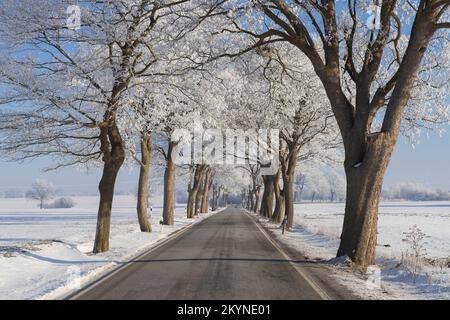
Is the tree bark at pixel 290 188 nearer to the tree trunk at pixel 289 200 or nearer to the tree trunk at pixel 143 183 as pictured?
the tree trunk at pixel 289 200

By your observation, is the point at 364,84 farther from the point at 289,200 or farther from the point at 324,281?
the point at 289,200

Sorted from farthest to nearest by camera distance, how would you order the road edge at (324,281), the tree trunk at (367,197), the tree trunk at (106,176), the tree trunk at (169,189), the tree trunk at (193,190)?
the tree trunk at (193,190) → the tree trunk at (169,189) → the tree trunk at (106,176) → the tree trunk at (367,197) → the road edge at (324,281)

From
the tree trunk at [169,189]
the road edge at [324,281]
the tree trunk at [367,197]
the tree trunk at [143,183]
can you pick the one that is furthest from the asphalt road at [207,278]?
the tree trunk at [169,189]

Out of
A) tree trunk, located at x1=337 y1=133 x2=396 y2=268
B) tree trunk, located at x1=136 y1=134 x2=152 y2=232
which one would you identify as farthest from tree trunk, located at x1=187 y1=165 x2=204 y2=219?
tree trunk, located at x1=337 y1=133 x2=396 y2=268

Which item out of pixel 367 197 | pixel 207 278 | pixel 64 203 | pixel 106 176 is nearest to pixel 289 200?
pixel 106 176

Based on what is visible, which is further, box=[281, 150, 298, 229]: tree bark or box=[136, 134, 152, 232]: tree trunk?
box=[281, 150, 298, 229]: tree bark

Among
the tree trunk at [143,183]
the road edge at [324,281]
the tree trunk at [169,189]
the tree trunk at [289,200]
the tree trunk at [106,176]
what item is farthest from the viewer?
the tree trunk at [169,189]

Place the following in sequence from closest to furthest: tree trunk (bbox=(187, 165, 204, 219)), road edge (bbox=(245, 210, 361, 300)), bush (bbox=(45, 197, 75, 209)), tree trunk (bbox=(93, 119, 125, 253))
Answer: road edge (bbox=(245, 210, 361, 300)) < tree trunk (bbox=(93, 119, 125, 253)) < tree trunk (bbox=(187, 165, 204, 219)) < bush (bbox=(45, 197, 75, 209))

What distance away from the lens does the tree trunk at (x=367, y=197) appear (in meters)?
12.4

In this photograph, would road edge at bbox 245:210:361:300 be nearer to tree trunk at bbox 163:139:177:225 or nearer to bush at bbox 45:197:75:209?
tree trunk at bbox 163:139:177:225

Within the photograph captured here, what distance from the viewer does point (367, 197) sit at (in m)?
12.5

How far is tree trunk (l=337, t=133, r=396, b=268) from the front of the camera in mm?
12375

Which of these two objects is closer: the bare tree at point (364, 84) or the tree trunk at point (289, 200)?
the bare tree at point (364, 84)

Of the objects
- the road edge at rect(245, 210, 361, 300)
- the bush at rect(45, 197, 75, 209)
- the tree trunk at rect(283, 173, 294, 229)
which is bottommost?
the bush at rect(45, 197, 75, 209)
